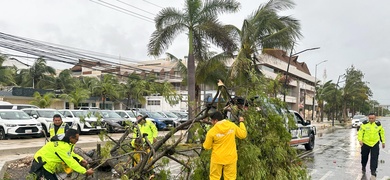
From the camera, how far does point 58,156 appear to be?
16.8ft

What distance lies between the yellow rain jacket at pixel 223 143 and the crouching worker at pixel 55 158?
1.99 m

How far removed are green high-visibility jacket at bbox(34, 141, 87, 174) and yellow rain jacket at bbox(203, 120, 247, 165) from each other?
206cm

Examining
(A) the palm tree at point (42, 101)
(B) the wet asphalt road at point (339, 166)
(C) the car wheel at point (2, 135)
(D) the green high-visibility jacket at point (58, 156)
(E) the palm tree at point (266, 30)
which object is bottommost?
(B) the wet asphalt road at point (339, 166)

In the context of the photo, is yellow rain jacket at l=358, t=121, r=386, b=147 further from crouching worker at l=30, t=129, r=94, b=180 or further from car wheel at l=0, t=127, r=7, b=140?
car wheel at l=0, t=127, r=7, b=140

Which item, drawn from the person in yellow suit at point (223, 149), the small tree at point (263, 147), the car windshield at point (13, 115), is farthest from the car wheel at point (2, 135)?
the person in yellow suit at point (223, 149)

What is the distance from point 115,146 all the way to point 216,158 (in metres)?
2.79

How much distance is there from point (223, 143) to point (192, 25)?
11955 mm

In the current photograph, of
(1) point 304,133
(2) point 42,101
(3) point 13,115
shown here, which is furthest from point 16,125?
(2) point 42,101

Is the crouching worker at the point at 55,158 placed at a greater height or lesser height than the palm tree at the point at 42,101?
lesser

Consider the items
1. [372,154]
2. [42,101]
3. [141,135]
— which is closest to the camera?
[141,135]

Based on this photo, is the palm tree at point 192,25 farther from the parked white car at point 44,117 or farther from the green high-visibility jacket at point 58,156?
the green high-visibility jacket at point 58,156

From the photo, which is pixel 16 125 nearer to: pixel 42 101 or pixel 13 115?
pixel 13 115

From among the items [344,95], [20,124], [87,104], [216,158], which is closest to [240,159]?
[216,158]

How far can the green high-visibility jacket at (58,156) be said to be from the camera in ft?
16.8
